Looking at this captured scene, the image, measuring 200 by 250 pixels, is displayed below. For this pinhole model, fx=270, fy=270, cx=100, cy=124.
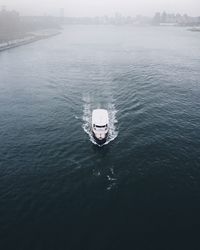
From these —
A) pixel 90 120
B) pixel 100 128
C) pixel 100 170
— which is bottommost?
pixel 100 170

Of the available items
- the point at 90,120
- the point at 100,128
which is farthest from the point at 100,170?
the point at 90,120

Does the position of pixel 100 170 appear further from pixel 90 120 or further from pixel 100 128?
pixel 90 120

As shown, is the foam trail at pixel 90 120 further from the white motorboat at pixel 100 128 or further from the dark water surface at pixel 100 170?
the white motorboat at pixel 100 128

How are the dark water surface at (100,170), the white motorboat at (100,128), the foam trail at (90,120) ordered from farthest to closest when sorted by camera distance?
the foam trail at (90,120), the white motorboat at (100,128), the dark water surface at (100,170)

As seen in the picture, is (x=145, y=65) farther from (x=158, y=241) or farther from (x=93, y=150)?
(x=158, y=241)

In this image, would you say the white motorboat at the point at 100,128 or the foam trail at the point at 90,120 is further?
the foam trail at the point at 90,120

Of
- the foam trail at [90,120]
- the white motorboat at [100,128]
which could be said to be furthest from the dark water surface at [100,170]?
the white motorboat at [100,128]

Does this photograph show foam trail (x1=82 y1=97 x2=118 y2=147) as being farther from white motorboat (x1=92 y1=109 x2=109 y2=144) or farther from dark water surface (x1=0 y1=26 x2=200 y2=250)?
white motorboat (x1=92 y1=109 x2=109 y2=144)

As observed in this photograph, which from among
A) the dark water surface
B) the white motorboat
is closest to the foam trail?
the dark water surface
